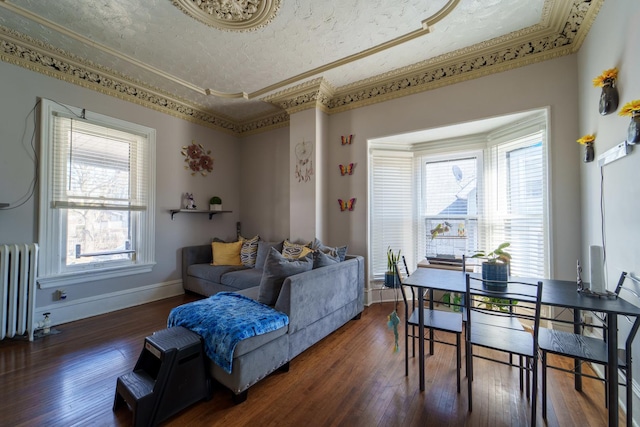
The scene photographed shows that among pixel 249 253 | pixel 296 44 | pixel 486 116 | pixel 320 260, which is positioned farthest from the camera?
pixel 249 253

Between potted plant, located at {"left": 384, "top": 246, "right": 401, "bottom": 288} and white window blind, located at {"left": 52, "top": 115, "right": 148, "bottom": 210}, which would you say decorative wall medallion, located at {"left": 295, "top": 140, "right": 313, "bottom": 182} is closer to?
potted plant, located at {"left": 384, "top": 246, "right": 401, "bottom": 288}

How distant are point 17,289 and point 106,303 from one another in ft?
2.98

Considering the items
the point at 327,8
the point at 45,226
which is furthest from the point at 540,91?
the point at 45,226

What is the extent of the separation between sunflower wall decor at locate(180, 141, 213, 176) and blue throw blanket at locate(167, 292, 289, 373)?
2.68 meters

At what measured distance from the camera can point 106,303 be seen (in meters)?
3.15

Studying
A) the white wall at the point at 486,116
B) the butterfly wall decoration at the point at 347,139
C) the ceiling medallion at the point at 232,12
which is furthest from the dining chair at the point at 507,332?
the ceiling medallion at the point at 232,12

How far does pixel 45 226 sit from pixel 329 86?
371 cm

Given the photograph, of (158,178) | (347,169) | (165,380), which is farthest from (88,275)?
(347,169)

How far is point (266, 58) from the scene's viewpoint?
2873mm

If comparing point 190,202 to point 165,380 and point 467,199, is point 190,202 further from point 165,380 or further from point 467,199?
point 467,199

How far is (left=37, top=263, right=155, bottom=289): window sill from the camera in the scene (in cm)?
272

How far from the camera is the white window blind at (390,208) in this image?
12.1 feet

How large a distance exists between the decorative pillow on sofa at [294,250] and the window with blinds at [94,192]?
194 centimetres

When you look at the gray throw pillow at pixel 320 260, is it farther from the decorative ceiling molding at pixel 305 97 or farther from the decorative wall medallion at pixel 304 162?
the decorative ceiling molding at pixel 305 97
